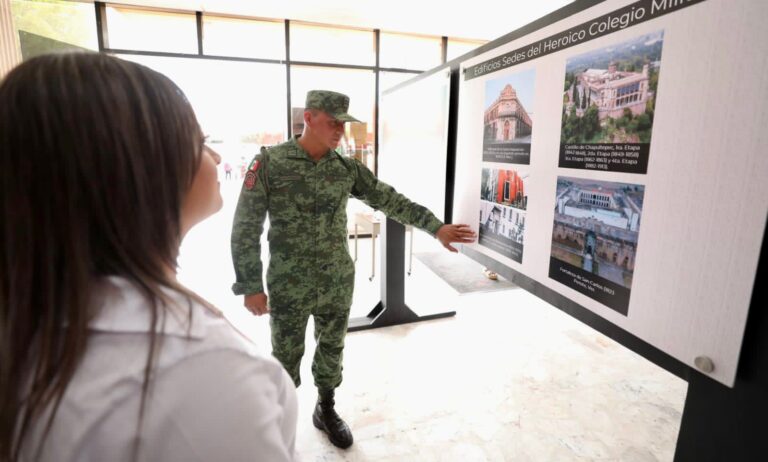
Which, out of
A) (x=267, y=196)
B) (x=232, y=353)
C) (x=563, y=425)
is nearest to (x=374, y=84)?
(x=267, y=196)

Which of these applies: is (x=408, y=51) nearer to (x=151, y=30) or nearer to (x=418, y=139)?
(x=151, y=30)

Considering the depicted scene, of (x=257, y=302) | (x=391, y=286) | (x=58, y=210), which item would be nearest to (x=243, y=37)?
(x=391, y=286)

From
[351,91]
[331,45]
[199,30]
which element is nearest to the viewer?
[199,30]

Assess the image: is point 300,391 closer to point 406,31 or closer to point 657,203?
point 657,203

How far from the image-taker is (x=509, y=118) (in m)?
1.38

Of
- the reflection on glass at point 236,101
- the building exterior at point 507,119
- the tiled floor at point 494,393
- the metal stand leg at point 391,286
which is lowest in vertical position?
the tiled floor at point 494,393

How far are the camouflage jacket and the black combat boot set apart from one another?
567mm

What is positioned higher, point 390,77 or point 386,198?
point 390,77

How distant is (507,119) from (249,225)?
113 centimetres

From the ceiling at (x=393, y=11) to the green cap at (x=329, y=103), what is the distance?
322 cm

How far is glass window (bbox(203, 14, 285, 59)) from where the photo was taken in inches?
198

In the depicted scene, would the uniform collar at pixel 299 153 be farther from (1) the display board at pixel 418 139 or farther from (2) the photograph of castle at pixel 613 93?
(2) the photograph of castle at pixel 613 93

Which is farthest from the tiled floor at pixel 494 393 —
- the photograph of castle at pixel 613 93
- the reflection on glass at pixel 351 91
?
the reflection on glass at pixel 351 91

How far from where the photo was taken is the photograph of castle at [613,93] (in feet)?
2.89
